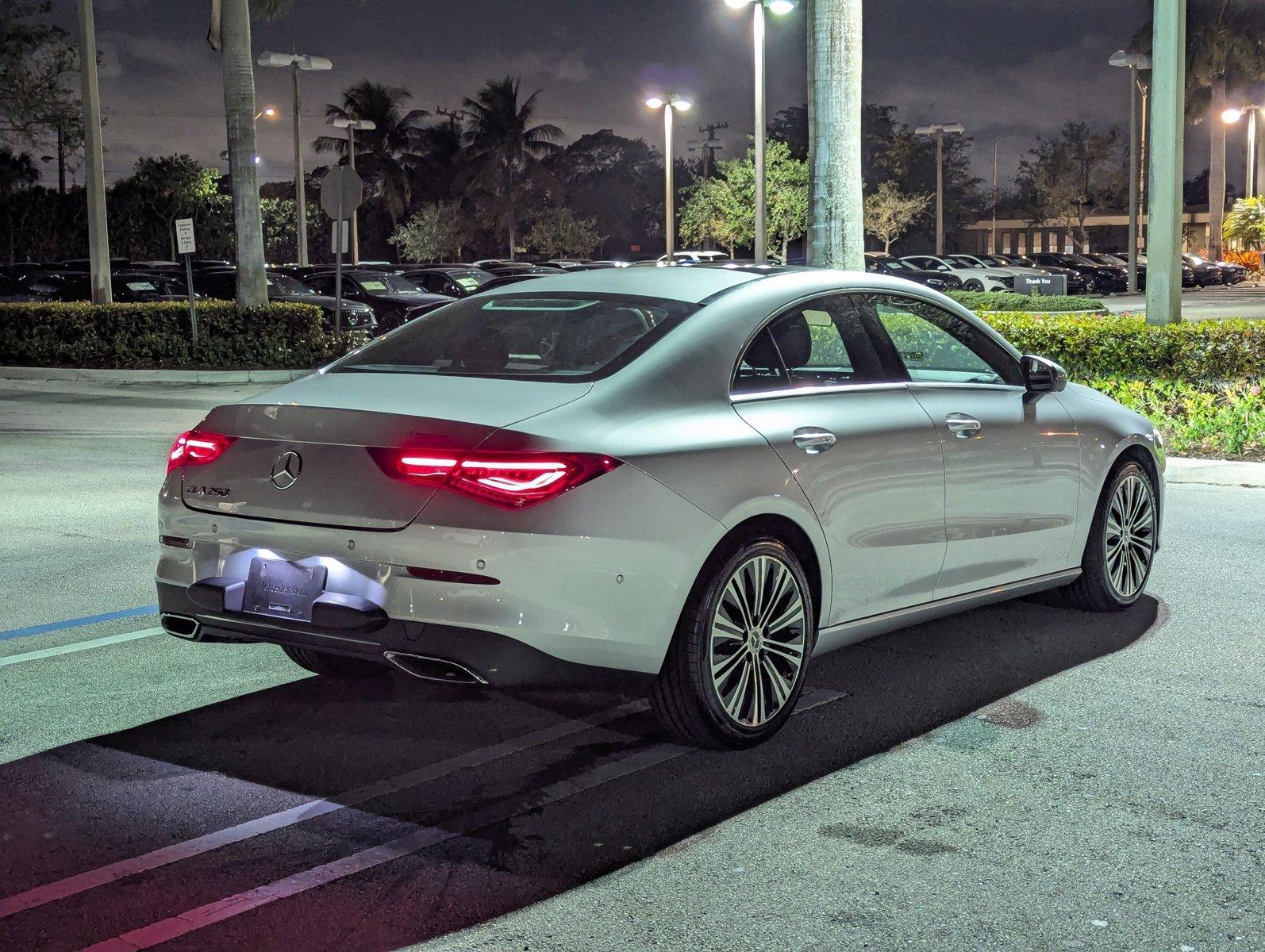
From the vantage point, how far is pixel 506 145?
79.9m

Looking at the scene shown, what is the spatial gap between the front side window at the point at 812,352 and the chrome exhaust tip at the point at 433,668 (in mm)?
1371

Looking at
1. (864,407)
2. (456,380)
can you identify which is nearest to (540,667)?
(456,380)

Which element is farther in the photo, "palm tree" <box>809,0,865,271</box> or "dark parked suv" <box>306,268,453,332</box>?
"dark parked suv" <box>306,268,453,332</box>

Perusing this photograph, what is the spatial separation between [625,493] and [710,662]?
0.69 meters

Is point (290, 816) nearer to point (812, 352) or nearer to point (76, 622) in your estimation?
point (812, 352)

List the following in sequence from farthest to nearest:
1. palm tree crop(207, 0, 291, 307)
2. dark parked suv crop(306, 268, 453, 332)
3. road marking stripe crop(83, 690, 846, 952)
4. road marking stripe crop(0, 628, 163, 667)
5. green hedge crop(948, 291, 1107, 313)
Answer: green hedge crop(948, 291, 1107, 313), dark parked suv crop(306, 268, 453, 332), palm tree crop(207, 0, 291, 307), road marking stripe crop(0, 628, 163, 667), road marking stripe crop(83, 690, 846, 952)

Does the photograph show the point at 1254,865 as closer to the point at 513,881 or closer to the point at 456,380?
the point at 513,881

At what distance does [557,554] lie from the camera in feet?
15.5

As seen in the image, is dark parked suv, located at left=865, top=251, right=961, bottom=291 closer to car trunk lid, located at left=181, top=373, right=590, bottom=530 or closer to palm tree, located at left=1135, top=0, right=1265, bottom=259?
palm tree, located at left=1135, top=0, right=1265, bottom=259

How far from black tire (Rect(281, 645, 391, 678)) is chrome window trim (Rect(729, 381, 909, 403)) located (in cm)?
180

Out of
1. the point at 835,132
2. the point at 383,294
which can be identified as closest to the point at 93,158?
the point at 383,294

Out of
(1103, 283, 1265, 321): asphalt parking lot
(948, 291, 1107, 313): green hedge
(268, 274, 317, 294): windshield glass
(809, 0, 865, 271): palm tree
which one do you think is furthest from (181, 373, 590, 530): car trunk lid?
(948, 291, 1107, 313): green hedge

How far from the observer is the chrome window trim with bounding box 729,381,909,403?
545 centimetres

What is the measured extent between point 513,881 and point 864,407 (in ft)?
7.82
